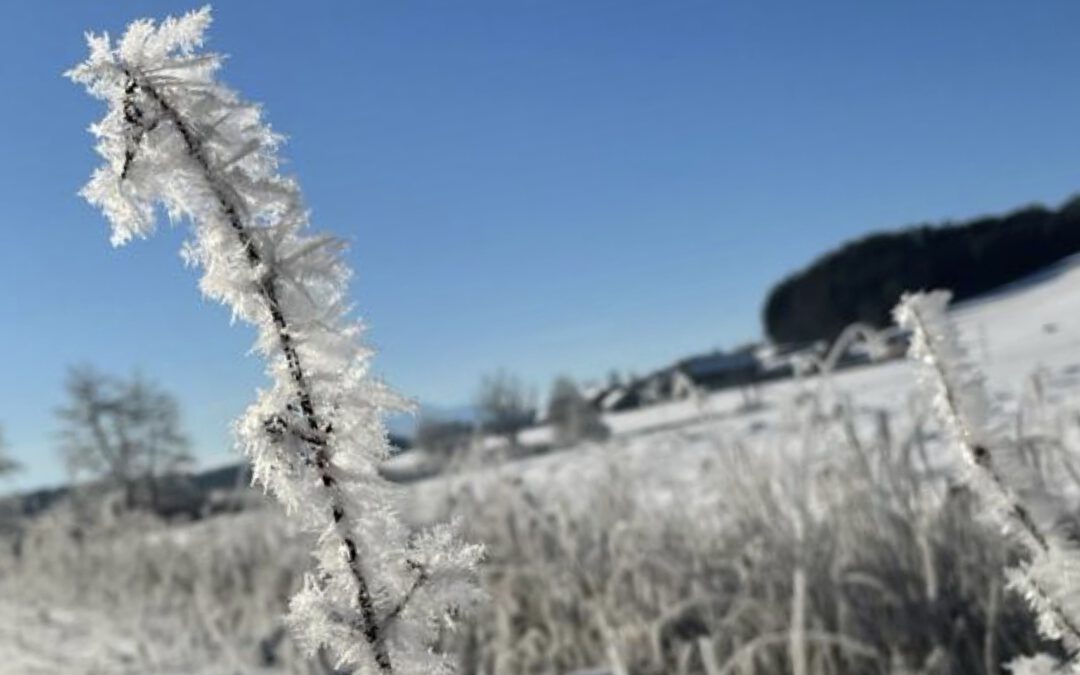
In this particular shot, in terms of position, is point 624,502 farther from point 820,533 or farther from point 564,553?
point 820,533

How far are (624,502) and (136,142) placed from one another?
446 cm

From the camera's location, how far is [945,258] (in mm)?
23562

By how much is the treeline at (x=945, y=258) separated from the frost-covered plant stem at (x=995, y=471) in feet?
76.2

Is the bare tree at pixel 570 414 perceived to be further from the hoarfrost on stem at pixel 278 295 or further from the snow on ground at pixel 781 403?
the hoarfrost on stem at pixel 278 295

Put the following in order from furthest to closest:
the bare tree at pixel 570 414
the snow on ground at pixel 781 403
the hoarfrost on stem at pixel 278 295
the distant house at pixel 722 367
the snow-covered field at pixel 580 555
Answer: the distant house at pixel 722 367
the bare tree at pixel 570 414
the snow on ground at pixel 781 403
the snow-covered field at pixel 580 555
the hoarfrost on stem at pixel 278 295

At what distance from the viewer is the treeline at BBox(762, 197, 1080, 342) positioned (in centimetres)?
2345

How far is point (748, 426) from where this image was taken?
35.0 feet

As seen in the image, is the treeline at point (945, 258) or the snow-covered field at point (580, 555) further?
the treeline at point (945, 258)

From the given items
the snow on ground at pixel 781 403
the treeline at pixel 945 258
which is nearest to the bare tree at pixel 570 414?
the snow on ground at pixel 781 403

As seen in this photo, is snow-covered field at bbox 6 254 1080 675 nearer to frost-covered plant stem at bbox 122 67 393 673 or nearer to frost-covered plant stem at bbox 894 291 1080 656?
frost-covered plant stem at bbox 122 67 393 673

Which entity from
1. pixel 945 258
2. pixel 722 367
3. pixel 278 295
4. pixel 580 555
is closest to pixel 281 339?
pixel 278 295

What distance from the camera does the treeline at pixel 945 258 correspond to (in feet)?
76.9

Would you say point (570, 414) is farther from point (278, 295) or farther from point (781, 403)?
point (278, 295)

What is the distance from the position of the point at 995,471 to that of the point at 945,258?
24.4 m
